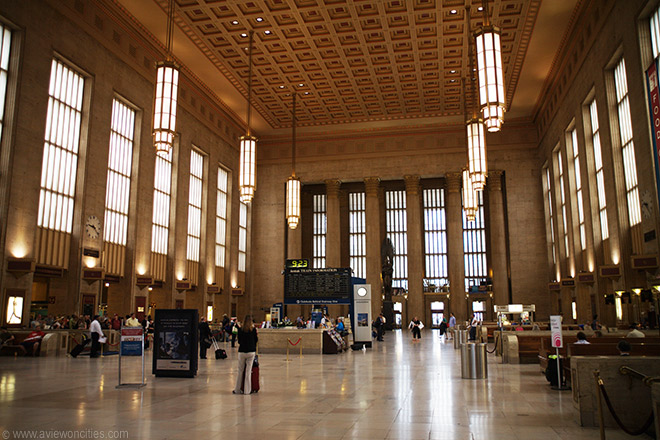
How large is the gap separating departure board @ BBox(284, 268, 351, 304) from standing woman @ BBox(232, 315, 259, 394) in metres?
11.5

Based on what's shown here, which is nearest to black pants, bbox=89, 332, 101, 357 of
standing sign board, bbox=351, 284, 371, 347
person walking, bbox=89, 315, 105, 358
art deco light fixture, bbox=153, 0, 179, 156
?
person walking, bbox=89, 315, 105, 358

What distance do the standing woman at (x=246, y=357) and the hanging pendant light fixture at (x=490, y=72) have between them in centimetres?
790

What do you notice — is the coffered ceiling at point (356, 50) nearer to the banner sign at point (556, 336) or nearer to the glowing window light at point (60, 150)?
the glowing window light at point (60, 150)

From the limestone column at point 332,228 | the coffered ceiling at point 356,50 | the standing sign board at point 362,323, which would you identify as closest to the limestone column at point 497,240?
the coffered ceiling at point 356,50

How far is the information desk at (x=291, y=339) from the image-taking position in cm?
1777

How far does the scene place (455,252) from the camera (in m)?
35.5

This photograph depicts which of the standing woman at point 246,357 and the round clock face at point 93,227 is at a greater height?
the round clock face at point 93,227

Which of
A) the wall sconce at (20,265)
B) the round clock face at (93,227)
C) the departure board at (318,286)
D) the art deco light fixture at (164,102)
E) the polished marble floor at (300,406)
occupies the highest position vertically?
the art deco light fixture at (164,102)

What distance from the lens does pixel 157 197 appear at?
26.8m

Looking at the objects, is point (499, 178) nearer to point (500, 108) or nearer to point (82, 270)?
point (500, 108)

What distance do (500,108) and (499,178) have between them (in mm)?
24202

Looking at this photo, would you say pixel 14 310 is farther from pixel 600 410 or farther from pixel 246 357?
pixel 600 410

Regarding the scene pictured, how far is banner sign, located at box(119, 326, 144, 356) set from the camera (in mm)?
10297

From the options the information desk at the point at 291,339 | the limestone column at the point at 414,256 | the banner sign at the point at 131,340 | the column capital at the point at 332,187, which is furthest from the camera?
the column capital at the point at 332,187
